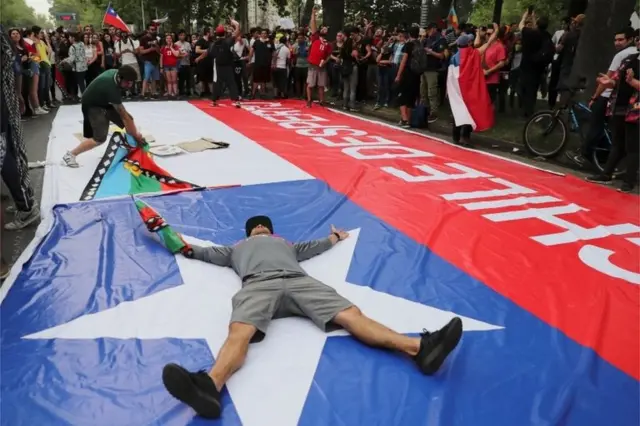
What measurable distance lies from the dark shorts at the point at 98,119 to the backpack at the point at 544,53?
7134 millimetres

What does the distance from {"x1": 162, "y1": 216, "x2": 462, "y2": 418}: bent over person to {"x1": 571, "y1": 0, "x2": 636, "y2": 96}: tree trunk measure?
6.80m

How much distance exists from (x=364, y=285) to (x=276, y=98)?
11447 mm

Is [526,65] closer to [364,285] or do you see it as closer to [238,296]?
[364,285]

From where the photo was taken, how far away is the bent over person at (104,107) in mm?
6535

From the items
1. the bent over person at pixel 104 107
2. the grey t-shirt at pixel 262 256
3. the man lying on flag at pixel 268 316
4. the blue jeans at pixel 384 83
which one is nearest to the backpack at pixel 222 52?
the blue jeans at pixel 384 83

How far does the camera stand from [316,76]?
506 inches

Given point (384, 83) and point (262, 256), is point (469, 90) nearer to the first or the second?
point (384, 83)

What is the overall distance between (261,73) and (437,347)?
1191 cm

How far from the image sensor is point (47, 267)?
4.11 metres

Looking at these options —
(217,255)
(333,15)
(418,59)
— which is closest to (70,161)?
(217,255)

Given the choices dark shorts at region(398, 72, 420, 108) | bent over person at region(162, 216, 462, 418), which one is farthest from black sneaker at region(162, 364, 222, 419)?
dark shorts at region(398, 72, 420, 108)

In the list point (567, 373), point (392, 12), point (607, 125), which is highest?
point (392, 12)

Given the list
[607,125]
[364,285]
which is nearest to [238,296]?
[364,285]

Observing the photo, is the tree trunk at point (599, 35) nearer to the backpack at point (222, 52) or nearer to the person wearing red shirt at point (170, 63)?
the backpack at point (222, 52)
